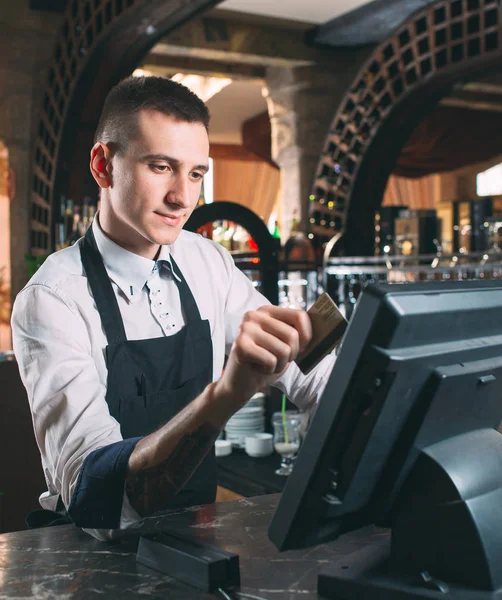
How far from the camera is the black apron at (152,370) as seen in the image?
159 centimetres

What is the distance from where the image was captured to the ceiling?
6.50 metres

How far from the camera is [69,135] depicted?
5.98 metres

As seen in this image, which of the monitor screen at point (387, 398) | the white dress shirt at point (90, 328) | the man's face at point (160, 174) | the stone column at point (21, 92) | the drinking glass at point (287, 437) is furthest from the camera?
the stone column at point (21, 92)

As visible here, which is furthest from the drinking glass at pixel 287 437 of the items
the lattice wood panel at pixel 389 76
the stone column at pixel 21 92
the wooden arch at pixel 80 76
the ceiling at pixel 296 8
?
the ceiling at pixel 296 8

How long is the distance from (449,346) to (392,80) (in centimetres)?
546

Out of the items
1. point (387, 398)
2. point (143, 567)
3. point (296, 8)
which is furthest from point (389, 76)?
point (387, 398)

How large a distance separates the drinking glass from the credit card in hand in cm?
145

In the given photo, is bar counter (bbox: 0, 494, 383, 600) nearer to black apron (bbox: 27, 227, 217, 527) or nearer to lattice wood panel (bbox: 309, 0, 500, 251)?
black apron (bbox: 27, 227, 217, 527)

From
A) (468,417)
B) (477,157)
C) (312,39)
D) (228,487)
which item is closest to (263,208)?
(477,157)

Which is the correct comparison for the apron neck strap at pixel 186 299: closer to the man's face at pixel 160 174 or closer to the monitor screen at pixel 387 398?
the man's face at pixel 160 174

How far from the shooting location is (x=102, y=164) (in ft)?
5.36

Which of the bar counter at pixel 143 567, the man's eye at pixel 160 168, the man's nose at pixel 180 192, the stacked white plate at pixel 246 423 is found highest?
the man's eye at pixel 160 168

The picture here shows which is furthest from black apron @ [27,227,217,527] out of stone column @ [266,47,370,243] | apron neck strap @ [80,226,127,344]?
stone column @ [266,47,370,243]

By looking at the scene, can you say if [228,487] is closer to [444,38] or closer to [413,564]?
[413,564]
